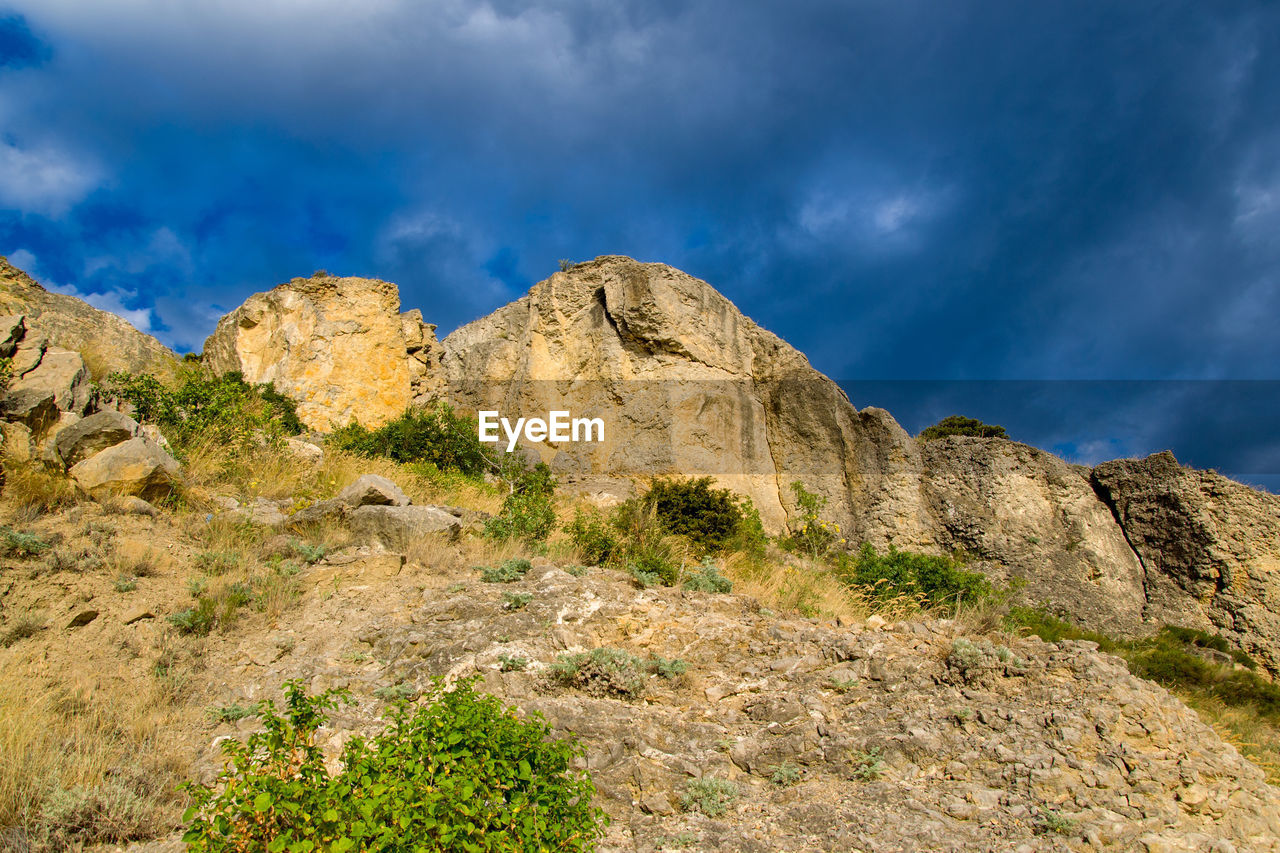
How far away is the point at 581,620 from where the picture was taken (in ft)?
22.5

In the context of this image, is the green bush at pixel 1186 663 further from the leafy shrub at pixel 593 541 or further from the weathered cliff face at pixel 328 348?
the weathered cliff face at pixel 328 348

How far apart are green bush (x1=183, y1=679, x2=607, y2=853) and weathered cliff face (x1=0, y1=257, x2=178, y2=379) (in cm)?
1173

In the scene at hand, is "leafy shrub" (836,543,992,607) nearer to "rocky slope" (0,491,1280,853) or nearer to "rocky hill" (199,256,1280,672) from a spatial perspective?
"rocky hill" (199,256,1280,672)

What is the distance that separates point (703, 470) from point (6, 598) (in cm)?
1324

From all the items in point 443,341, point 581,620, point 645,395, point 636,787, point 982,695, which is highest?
point 443,341

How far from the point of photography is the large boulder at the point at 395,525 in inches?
331

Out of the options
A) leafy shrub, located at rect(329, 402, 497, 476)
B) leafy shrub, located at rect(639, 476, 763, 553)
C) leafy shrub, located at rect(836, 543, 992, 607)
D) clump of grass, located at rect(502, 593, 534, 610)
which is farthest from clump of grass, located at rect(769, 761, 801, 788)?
leafy shrub, located at rect(329, 402, 497, 476)

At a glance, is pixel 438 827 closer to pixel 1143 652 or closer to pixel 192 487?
pixel 192 487

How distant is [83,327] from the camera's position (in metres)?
14.4

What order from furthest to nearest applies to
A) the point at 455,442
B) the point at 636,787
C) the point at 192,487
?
the point at 455,442
the point at 192,487
the point at 636,787

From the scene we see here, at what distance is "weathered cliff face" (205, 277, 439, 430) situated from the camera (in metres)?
17.3

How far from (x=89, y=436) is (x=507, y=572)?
17.5ft

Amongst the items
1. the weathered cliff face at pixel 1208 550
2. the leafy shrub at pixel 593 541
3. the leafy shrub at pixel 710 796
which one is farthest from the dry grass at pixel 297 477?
the weathered cliff face at pixel 1208 550

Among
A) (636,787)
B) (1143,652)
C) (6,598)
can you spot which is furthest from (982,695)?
(1143,652)
